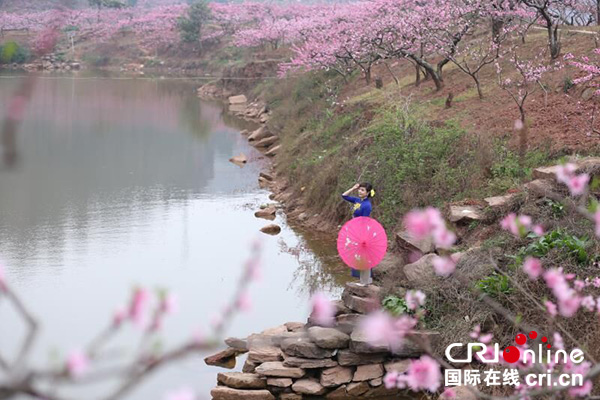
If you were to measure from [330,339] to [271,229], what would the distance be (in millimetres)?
5553

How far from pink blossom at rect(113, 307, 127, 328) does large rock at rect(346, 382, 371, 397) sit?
4962mm

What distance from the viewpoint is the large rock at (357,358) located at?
657cm

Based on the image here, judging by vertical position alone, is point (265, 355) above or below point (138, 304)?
below

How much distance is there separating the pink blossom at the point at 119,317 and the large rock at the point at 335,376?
4946 millimetres

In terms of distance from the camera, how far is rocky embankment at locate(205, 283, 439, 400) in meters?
6.51

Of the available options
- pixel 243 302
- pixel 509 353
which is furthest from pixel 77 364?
pixel 509 353

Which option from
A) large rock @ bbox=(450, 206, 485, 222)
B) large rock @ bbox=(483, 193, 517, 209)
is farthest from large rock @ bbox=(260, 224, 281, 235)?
large rock @ bbox=(483, 193, 517, 209)

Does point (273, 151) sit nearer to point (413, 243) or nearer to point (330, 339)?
point (413, 243)

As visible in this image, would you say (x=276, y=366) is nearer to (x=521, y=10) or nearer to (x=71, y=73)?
(x=521, y=10)

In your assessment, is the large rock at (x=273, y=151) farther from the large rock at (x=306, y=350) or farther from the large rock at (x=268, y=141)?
the large rock at (x=306, y=350)

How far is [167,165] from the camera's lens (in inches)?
712

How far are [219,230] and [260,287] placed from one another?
3043mm

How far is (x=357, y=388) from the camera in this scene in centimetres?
651

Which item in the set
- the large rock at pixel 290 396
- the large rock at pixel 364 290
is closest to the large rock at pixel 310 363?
the large rock at pixel 290 396
